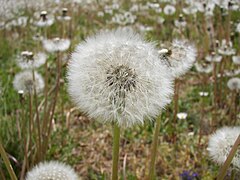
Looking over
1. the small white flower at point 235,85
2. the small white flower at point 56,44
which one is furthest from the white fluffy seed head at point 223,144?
the small white flower at point 56,44

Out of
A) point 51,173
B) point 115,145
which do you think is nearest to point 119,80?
point 115,145

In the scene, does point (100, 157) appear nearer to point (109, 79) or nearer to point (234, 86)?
point (234, 86)

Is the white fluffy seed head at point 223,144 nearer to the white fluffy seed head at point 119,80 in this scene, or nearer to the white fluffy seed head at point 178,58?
the white fluffy seed head at point 178,58

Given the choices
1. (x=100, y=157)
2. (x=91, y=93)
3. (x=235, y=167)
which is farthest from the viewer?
(x=100, y=157)

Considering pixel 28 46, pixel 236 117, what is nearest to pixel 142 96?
pixel 236 117

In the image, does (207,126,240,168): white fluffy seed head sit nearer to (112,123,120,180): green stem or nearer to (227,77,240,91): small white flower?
(112,123,120,180): green stem

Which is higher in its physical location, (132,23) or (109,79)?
(109,79)
